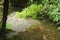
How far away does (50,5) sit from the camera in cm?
887

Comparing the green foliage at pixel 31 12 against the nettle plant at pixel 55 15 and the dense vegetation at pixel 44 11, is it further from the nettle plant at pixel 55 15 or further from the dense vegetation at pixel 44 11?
the nettle plant at pixel 55 15

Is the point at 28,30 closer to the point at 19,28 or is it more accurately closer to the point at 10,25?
the point at 19,28

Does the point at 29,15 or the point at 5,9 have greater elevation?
the point at 5,9

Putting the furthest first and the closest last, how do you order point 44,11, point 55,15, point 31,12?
point 31,12, point 44,11, point 55,15

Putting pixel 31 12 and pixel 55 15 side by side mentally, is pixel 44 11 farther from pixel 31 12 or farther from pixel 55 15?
pixel 55 15

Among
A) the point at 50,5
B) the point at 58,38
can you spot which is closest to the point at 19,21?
the point at 50,5

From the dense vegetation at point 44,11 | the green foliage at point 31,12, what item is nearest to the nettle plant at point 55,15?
the dense vegetation at point 44,11

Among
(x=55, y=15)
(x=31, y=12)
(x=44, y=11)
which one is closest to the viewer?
(x=55, y=15)

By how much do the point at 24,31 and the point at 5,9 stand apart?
72.6 inches

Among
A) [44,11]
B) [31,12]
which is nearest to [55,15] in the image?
[44,11]

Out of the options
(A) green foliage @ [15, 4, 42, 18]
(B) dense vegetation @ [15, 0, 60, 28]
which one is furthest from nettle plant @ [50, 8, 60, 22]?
(A) green foliage @ [15, 4, 42, 18]

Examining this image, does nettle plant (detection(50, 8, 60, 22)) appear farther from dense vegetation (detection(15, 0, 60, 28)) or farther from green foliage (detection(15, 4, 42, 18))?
green foliage (detection(15, 4, 42, 18))

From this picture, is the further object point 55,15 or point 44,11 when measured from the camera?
point 44,11

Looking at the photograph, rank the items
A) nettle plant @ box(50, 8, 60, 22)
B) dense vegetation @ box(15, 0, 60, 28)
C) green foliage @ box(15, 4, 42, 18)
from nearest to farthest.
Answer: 1. nettle plant @ box(50, 8, 60, 22)
2. dense vegetation @ box(15, 0, 60, 28)
3. green foliage @ box(15, 4, 42, 18)
